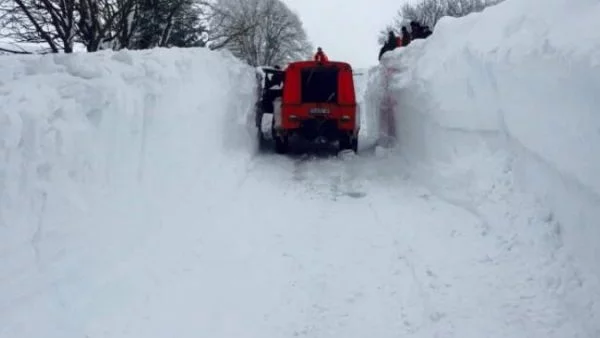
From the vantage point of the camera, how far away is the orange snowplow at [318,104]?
14.2 m

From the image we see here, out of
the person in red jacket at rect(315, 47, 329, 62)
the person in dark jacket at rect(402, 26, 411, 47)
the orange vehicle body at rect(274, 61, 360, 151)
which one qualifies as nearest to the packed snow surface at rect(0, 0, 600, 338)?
the orange vehicle body at rect(274, 61, 360, 151)

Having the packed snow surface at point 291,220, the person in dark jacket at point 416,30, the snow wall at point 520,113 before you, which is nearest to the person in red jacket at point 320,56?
the snow wall at point 520,113

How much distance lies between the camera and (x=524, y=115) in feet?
21.4

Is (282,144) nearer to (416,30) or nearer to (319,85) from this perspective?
(319,85)

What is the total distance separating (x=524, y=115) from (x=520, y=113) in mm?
137

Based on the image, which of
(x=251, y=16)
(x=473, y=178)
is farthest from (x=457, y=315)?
(x=251, y=16)

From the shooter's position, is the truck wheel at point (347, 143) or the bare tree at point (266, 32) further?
the bare tree at point (266, 32)

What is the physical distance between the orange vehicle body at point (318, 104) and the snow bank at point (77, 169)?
238 inches

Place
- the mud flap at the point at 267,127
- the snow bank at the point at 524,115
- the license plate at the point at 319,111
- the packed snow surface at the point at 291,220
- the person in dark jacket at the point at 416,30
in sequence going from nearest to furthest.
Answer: the packed snow surface at the point at 291,220, the snow bank at the point at 524,115, the license plate at the point at 319,111, the person in dark jacket at the point at 416,30, the mud flap at the point at 267,127

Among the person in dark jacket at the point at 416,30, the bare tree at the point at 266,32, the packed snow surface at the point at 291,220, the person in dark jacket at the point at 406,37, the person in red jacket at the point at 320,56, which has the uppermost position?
the bare tree at the point at 266,32

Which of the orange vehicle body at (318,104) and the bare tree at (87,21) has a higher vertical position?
the bare tree at (87,21)

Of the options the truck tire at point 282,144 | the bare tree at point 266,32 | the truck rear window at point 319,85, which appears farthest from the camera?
the bare tree at point 266,32

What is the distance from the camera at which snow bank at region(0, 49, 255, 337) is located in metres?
3.90

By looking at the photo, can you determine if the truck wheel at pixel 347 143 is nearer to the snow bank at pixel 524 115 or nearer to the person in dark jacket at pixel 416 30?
the snow bank at pixel 524 115
